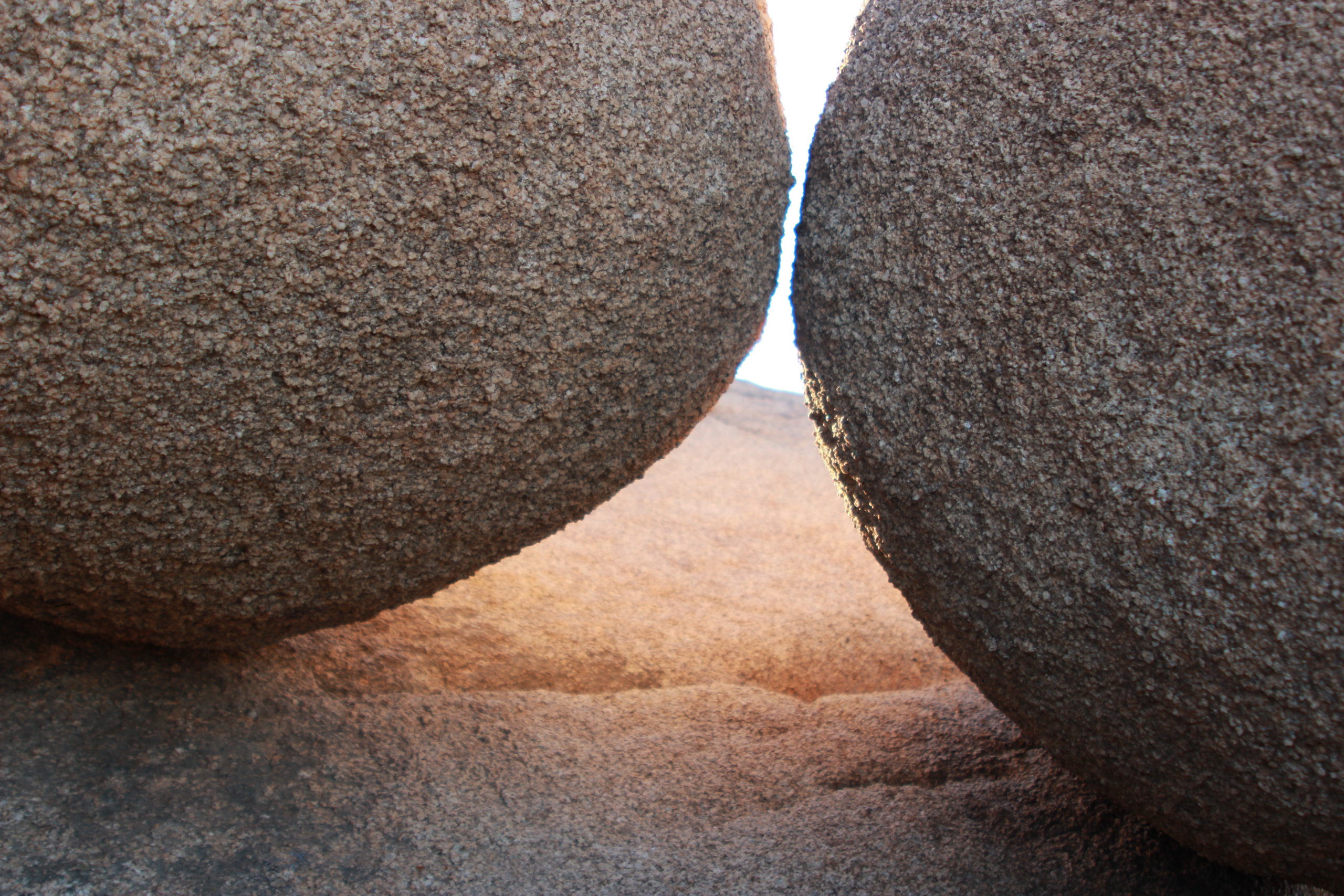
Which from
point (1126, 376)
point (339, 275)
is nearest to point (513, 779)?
point (339, 275)

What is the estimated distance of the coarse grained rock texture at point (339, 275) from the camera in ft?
3.16

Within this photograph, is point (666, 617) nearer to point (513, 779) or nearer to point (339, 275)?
point (513, 779)

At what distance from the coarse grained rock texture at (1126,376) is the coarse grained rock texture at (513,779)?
0.27 meters

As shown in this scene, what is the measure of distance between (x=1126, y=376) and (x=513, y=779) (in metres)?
1.04

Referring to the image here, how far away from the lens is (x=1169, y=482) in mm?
1030

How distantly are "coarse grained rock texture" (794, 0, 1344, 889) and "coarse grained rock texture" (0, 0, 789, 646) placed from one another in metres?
0.26

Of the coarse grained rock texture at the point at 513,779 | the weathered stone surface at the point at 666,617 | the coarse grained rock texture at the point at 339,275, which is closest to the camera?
the coarse grained rock texture at the point at 339,275

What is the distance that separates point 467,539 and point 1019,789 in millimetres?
985

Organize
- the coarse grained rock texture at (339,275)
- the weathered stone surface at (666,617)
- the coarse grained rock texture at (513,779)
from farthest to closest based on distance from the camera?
the weathered stone surface at (666,617) < the coarse grained rock texture at (513,779) < the coarse grained rock texture at (339,275)

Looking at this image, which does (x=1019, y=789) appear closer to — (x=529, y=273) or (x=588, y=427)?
(x=588, y=427)

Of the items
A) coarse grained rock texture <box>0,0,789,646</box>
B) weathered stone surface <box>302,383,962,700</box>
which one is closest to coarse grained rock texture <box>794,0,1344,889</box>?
coarse grained rock texture <box>0,0,789,646</box>

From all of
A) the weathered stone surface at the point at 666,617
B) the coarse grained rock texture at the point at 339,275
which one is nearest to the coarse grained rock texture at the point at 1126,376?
the coarse grained rock texture at the point at 339,275

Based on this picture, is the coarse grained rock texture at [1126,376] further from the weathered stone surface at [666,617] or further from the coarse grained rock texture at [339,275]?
the weathered stone surface at [666,617]

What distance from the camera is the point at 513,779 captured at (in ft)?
4.78
